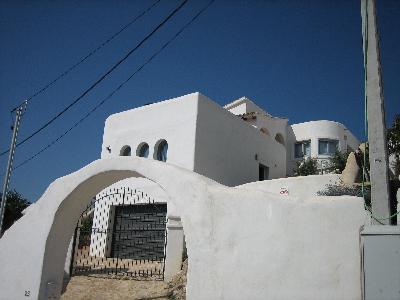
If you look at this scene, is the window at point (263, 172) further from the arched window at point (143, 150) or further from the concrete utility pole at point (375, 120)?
the concrete utility pole at point (375, 120)

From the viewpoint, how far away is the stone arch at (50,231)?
27.7 feet

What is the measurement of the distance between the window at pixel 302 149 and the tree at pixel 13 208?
64.1ft

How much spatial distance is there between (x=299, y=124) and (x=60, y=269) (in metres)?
24.2

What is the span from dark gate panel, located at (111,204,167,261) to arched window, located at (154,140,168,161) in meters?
2.44

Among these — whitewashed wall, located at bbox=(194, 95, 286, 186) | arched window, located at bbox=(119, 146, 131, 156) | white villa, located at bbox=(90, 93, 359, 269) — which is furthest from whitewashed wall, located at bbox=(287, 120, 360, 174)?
arched window, located at bbox=(119, 146, 131, 156)

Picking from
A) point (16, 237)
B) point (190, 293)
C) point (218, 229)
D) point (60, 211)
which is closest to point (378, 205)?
point (218, 229)

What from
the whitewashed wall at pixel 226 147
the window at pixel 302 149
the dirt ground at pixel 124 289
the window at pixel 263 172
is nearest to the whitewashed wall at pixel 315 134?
the window at pixel 302 149

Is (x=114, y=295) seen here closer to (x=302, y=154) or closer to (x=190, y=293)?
(x=190, y=293)

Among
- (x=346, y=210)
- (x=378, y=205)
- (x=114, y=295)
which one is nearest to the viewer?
(x=378, y=205)

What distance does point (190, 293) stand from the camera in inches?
241

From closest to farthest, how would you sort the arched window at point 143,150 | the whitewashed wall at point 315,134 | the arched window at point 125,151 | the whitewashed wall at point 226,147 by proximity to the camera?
the whitewashed wall at point 226,147 < the arched window at point 143,150 < the arched window at point 125,151 < the whitewashed wall at point 315,134

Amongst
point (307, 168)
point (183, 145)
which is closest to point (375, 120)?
point (183, 145)

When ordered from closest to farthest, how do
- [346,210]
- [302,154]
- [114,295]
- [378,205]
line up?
[378,205], [346,210], [114,295], [302,154]

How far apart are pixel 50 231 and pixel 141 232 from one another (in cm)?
840
